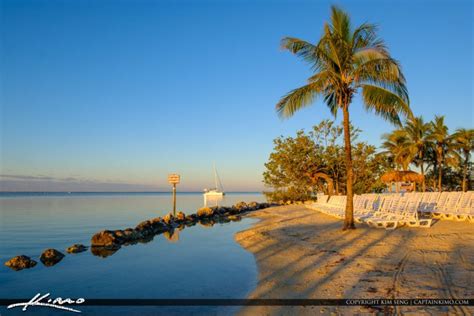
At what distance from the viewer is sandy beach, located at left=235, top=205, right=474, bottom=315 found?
17.3 feet

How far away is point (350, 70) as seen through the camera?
11.8 meters

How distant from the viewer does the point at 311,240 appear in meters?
10.9

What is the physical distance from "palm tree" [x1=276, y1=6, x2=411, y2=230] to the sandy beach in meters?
2.41

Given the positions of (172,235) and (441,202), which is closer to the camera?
(441,202)

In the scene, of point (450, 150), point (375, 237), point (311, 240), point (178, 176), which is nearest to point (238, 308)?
point (311, 240)

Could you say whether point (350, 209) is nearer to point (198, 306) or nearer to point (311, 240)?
point (311, 240)

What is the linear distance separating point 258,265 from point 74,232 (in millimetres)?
12139

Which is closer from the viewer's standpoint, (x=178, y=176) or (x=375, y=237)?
(x=375, y=237)

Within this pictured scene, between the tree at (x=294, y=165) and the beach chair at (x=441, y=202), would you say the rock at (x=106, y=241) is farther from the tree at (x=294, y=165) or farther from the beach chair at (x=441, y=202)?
the tree at (x=294, y=165)

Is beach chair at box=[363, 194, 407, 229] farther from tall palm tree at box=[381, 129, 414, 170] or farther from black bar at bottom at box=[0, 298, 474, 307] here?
tall palm tree at box=[381, 129, 414, 170]

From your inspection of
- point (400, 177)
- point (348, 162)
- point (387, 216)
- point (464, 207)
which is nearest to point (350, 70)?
point (348, 162)

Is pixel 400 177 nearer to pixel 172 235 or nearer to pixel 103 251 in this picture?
pixel 172 235

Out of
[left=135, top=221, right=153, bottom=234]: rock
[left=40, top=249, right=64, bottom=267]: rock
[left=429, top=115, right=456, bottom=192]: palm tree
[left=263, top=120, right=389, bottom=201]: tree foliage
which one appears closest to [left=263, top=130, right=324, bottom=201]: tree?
[left=263, top=120, right=389, bottom=201]: tree foliage

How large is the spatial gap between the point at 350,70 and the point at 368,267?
728 cm
